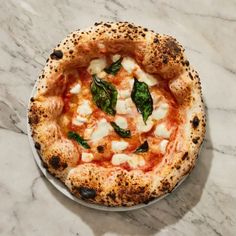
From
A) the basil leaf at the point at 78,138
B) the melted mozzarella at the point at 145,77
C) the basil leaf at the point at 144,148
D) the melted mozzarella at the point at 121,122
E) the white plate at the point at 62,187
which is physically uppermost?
the melted mozzarella at the point at 145,77

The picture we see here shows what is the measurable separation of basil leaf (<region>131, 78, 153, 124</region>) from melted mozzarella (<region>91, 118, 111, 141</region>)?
0.10 metres

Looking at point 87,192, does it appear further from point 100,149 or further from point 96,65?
point 96,65

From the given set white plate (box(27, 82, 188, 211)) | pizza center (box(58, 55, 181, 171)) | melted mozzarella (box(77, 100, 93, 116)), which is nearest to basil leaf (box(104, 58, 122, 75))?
pizza center (box(58, 55, 181, 171))

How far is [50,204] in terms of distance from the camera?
6.22ft

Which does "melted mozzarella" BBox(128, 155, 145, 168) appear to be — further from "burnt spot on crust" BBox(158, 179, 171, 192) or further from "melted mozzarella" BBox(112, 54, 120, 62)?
"melted mozzarella" BBox(112, 54, 120, 62)

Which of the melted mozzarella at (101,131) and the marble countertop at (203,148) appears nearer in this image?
the melted mozzarella at (101,131)

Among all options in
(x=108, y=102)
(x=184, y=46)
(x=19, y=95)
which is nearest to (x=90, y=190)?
(x=108, y=102)

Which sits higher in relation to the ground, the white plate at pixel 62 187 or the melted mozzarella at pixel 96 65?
the melted mozzarella at pixel 96 65

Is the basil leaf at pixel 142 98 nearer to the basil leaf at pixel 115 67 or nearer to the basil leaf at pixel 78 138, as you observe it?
the basil leaf at pixel 115 67

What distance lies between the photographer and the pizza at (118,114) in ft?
5.61

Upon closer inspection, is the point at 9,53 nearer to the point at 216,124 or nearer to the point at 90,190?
the point at 90,190

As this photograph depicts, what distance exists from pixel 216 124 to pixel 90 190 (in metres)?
0.43

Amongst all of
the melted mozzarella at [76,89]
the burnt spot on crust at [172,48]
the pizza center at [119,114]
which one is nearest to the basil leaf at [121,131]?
the pizza center at [119,114]

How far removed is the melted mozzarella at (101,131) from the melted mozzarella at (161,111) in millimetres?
128
